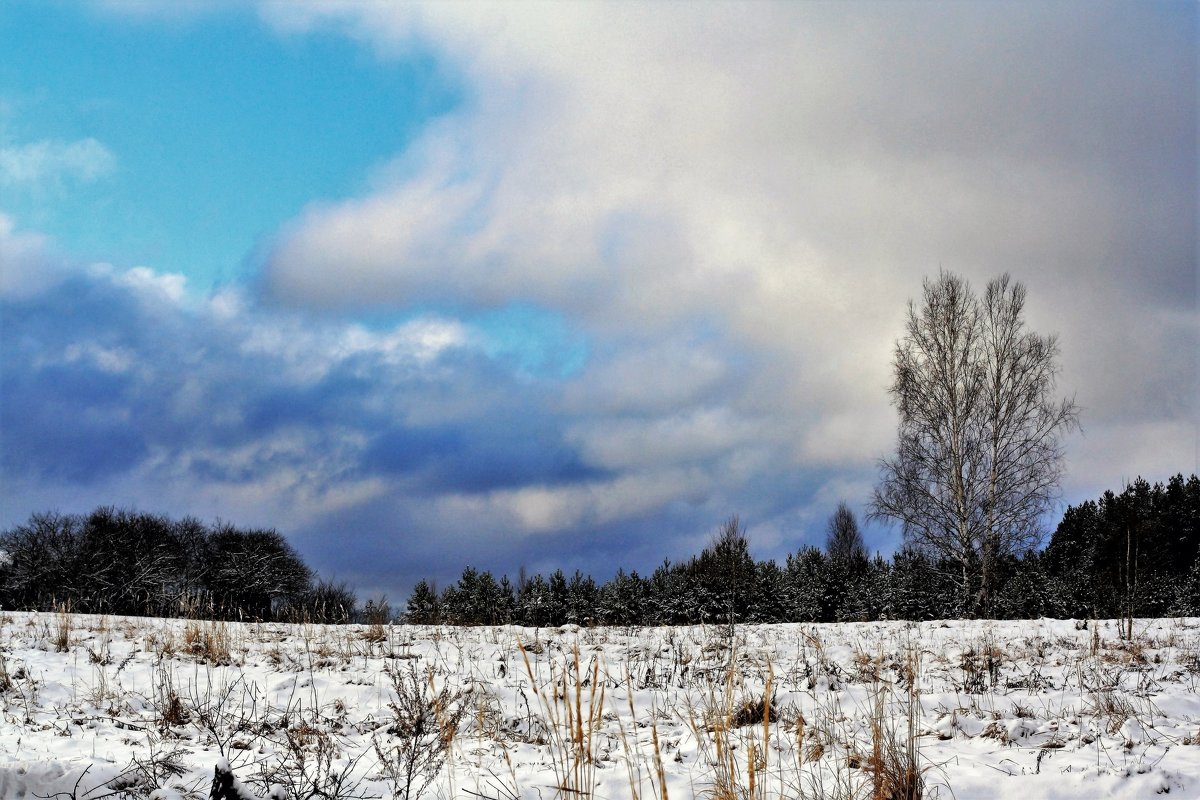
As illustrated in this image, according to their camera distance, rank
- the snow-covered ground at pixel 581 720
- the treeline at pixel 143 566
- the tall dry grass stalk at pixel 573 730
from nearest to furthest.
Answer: the tall dry grass stalk at pixel 573 730, the snow-covered ground at pixel 581 720, the treeline at pixel 143 566

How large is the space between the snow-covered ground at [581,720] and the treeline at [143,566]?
16.1 metres

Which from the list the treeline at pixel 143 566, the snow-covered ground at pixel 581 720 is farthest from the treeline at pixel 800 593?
the snow-covered ground at pixel 581 720

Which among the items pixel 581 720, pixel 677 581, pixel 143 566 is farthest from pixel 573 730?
pixel 143 566

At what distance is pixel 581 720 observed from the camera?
9.48 feet

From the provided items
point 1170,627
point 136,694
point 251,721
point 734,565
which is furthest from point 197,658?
point 1170,627

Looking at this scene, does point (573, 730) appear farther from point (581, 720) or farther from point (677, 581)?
point (677, 581)

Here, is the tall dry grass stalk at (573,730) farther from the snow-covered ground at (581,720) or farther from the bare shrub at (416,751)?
the bare shrub at (416,751)

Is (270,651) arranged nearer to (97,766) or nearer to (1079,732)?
(97,766)

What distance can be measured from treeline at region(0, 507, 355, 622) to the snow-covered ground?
16067 mm

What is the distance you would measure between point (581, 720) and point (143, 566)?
2989 cm

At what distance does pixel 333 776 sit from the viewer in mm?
3773

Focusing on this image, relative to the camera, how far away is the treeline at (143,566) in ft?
86.8

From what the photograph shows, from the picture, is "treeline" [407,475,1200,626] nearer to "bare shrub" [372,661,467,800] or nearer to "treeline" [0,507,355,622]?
"treeline" [0,507,355,622]

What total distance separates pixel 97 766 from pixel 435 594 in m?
17.8
